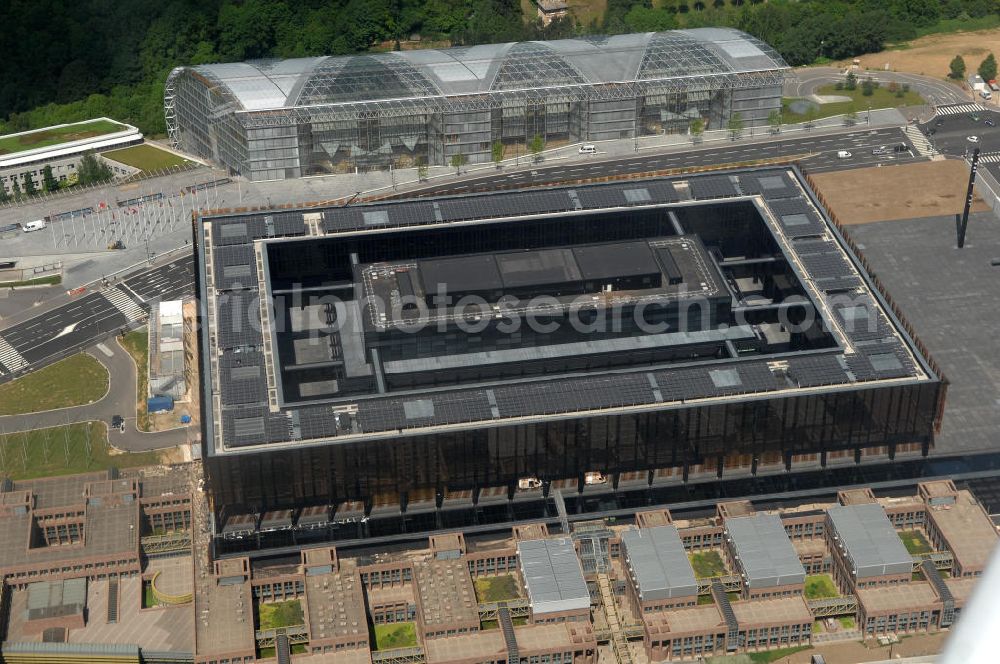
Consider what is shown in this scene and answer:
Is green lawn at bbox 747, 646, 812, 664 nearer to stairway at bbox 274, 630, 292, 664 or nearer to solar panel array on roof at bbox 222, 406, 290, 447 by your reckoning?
stairway at bbox 274, 630, 292, 664

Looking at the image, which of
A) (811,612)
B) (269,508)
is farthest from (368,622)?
(811,612)

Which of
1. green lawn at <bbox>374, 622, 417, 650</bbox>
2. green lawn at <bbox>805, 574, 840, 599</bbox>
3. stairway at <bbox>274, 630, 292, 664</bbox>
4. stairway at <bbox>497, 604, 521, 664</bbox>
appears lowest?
green lawn at <bbox>374, 622, 417, 650</bbox>

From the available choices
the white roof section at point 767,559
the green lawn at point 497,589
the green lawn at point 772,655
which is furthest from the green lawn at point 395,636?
the white roof section at point 767,559

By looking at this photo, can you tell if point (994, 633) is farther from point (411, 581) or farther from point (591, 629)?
point (411, 581)

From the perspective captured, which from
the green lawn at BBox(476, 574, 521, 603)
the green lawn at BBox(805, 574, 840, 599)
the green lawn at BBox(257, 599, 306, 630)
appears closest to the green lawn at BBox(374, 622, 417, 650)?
the green lawn at BBox(476, 574, 521, 603)

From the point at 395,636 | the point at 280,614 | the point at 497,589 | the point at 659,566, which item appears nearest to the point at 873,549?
the point at 659,566

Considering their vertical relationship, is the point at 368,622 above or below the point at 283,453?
below
